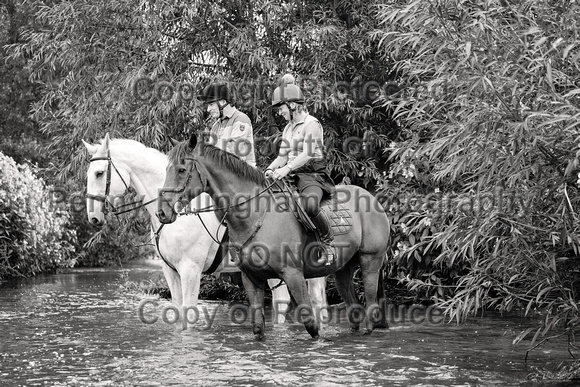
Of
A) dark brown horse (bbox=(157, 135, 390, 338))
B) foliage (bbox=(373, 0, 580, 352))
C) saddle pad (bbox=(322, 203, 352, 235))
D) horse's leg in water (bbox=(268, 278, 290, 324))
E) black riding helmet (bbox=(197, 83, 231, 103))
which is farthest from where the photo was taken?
horse's leg in water (bbox=(268, 278, 290, 324))

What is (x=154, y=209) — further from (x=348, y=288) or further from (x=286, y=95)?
(x=348, y=288)

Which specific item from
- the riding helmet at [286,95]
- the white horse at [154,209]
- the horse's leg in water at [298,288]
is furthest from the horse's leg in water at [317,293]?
the riding helmet at [286,95]

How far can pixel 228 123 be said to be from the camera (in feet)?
35.8

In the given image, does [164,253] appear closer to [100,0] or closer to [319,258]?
[319,258]

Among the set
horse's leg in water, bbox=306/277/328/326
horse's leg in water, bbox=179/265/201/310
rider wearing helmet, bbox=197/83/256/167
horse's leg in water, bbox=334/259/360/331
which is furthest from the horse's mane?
horse's leg in water, bbox=306/277/328/326

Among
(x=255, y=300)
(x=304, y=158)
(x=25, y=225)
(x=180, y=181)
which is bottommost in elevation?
(x=255, y=300)

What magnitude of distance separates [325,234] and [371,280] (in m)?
1.29

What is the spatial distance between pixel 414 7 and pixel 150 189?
454 centimetres

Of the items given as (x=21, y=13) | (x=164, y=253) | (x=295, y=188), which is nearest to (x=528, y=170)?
(x=295, y=188)

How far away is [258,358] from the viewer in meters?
9.00

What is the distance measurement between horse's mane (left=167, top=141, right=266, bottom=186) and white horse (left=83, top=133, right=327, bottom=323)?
50.1 inches

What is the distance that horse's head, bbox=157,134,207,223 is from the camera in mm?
9000

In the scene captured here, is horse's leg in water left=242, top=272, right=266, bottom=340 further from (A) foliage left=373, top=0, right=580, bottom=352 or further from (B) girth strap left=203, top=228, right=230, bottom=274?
(A) foliage left=373, top=0, right=580, bottom=352

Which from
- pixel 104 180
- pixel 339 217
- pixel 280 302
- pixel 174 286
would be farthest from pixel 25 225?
pixel 339 217
